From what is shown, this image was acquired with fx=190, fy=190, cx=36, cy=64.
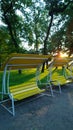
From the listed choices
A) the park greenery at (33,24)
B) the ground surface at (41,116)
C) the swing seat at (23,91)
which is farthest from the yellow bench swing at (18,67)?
the park greenery at (33,24)

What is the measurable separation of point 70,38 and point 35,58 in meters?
18.2

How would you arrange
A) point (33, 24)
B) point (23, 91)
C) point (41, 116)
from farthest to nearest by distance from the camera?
1. point (33, 24)
2. point (23, 91)
3. point (41, 116)

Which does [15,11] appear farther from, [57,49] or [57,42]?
[57,49]

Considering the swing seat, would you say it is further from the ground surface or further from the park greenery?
the park greenery

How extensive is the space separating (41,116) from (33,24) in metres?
17.2

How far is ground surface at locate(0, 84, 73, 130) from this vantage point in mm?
3959

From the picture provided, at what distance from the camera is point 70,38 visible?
2308 cm

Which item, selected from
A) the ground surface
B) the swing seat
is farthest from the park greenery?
the ground surface

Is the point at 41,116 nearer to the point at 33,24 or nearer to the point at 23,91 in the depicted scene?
the point at 23,91

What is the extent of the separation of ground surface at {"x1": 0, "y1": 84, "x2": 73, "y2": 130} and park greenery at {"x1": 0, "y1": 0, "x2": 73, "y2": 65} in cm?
1120

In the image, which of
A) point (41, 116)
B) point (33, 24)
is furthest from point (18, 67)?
point (33, 24)

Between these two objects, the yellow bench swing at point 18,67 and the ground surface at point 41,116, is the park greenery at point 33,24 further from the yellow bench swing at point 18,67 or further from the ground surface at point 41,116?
the ground surface at point 41,116

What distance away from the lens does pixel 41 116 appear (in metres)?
4.57

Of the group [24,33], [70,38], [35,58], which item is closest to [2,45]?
[24,33]
